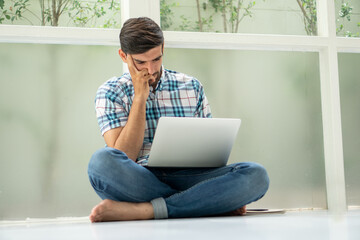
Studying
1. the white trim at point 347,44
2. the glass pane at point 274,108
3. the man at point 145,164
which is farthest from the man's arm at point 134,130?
the white trim at point 347,44

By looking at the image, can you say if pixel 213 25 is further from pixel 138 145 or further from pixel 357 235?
pixel 357 235

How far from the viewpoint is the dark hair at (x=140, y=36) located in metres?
2.09

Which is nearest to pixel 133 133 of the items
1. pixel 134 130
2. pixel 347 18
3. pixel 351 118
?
pixel 134 130

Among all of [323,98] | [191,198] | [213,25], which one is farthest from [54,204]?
[323,98]

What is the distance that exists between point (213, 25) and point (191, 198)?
4.49ft

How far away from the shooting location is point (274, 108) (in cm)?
299

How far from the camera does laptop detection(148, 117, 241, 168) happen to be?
1.76m

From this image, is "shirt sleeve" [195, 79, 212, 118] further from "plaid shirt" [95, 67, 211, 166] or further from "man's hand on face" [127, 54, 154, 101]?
"man's hand on face" [127, 54, 154, 101]

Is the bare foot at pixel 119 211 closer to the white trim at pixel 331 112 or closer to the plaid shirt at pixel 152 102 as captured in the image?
the plaid shirt at pixel 152 102

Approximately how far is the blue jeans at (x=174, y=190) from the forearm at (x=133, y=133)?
0.09 meters

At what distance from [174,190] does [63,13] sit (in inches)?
51.4

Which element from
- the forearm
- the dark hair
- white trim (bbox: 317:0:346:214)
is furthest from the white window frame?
the forearm

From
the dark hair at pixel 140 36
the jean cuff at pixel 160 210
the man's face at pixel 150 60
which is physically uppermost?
the dark hair at pixel 140 36

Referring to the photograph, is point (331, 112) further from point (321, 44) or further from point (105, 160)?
point (105, 160)
